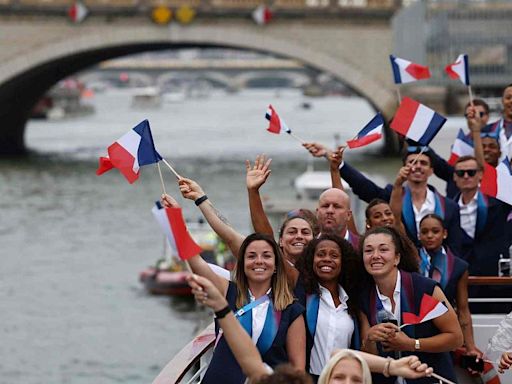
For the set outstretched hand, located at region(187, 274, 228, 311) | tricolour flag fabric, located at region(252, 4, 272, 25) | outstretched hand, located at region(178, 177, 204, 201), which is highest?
outstretched hand, located at region(178, 177, 204, 201)

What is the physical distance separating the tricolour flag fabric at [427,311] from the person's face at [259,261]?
2.14 feet

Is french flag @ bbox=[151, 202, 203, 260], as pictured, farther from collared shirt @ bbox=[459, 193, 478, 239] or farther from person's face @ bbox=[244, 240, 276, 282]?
collared shirt @ bbox=[459, 193, 478, 239]

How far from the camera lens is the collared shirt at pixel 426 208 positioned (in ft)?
23.5

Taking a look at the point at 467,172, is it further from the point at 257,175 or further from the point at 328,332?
the point at 328,332

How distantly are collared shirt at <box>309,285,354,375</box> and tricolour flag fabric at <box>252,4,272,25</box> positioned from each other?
30920mm

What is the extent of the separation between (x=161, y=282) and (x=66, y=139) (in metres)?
32.5

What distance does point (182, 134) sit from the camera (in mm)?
56844

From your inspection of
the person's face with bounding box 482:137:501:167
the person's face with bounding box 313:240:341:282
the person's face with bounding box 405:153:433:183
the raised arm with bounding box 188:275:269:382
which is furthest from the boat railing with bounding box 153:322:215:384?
the person's face with bounding box 482:137:501:167

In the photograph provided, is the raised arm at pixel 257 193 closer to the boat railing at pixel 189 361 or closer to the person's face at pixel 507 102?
the boat railing at pixel 189 361

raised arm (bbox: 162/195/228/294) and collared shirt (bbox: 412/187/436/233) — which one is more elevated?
raised arm (bbox: 162/195/228/294)

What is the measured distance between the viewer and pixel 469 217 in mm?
7535

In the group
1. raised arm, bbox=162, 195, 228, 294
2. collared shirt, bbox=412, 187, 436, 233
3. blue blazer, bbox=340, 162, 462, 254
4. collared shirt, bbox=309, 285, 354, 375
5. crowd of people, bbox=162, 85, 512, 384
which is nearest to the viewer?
crowd of people, bbox=162, 85, 512, 384

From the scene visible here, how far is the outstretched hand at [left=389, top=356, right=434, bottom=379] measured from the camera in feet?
14.9

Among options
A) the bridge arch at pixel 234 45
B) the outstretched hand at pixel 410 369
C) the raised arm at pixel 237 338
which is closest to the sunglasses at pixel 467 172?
the outstretched hand at pixel 410 369
